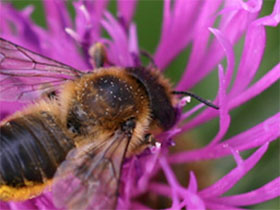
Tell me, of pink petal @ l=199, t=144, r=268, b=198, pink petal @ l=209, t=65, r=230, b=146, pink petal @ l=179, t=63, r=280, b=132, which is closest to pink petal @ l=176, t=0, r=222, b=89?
pink petal @ l=179, t=63, r=280, b=132

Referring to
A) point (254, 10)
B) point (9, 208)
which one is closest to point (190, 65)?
point (254, 10)

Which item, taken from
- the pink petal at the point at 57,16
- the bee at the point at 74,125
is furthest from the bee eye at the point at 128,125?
the pink petal at the point at 57,16

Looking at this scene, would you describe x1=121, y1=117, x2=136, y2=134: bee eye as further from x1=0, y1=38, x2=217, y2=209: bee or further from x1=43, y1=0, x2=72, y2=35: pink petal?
x1=43, y1=0, x2=72, y2=35: pink petal

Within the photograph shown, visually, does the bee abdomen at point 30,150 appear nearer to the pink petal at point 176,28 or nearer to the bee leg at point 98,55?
the bee leg at point 98,55

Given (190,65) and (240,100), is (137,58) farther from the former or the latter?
(240,100)

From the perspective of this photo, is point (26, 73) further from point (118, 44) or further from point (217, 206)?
point (217, 206)

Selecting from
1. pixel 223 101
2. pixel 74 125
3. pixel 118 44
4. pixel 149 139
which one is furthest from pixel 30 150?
pixel 118 44
